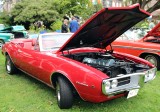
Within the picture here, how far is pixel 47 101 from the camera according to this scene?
4984 millimetres

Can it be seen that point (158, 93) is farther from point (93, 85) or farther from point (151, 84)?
point (93, 85)

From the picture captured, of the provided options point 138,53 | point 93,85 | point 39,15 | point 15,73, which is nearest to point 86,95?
point 93,85

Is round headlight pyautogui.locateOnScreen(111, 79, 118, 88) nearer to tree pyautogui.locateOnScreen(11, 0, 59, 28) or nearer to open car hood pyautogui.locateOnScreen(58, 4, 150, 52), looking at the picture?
open car hood pyautogui.locateOnScreen(58, 4, 150, 52)

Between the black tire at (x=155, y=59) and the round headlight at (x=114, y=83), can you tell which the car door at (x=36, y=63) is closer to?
the round headlight at (x=114, y=83)

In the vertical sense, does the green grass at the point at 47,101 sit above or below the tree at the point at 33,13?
below

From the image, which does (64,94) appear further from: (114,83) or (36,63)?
(36,63)

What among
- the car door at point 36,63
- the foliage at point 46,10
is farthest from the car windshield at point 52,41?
the foliage at point 46,10

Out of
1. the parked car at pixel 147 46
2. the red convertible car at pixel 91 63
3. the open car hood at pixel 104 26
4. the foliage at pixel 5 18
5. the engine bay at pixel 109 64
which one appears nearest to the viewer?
the red convertible car at pixel 91 63

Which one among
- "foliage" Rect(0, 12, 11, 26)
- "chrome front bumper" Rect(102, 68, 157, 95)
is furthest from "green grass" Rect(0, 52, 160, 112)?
"foliage" Rect(0, 12, 11, 26)

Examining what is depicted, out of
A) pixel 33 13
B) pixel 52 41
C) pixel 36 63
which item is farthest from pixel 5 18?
pixel 36 63

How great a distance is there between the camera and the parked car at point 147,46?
7.42 metres

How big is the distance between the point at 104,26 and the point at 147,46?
117 inches

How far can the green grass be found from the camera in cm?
462

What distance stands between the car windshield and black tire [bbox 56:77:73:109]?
3.76 feet
